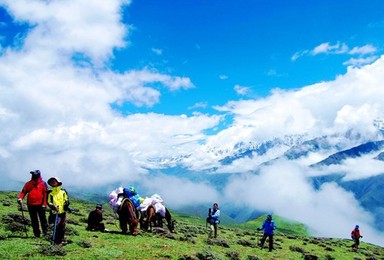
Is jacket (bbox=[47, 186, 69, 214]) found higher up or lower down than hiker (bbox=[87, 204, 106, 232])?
higher up

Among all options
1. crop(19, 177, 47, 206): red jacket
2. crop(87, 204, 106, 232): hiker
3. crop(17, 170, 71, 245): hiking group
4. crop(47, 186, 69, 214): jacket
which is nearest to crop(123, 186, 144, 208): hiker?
crop(87, 204, 106, 232): hiker

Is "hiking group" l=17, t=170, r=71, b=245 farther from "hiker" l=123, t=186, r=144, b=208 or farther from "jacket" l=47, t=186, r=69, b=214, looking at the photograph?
"hiker" l=123, t=186, r=144, b=208

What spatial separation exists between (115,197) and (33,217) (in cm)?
1155

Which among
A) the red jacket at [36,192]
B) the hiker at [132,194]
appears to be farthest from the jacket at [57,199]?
the hiker at [132,194]

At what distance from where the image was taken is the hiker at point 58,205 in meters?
21.0

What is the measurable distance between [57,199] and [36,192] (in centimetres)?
153

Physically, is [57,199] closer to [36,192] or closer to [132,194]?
[36,192]

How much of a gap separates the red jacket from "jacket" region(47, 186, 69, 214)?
78 cm

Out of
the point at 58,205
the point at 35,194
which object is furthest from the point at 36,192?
the point at 58,205

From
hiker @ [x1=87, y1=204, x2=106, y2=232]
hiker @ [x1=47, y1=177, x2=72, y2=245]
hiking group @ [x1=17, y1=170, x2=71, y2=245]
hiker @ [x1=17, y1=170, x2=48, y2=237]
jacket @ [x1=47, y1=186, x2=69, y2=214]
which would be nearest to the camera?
hiker @ [x1=47, y1=177, x2=72, y2=245]

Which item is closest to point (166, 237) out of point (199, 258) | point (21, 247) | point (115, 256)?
point (199, 258)

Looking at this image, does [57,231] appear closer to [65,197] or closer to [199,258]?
[65,197]

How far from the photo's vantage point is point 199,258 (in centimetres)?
2203

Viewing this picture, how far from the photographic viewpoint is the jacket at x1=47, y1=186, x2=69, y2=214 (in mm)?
→ 21350
